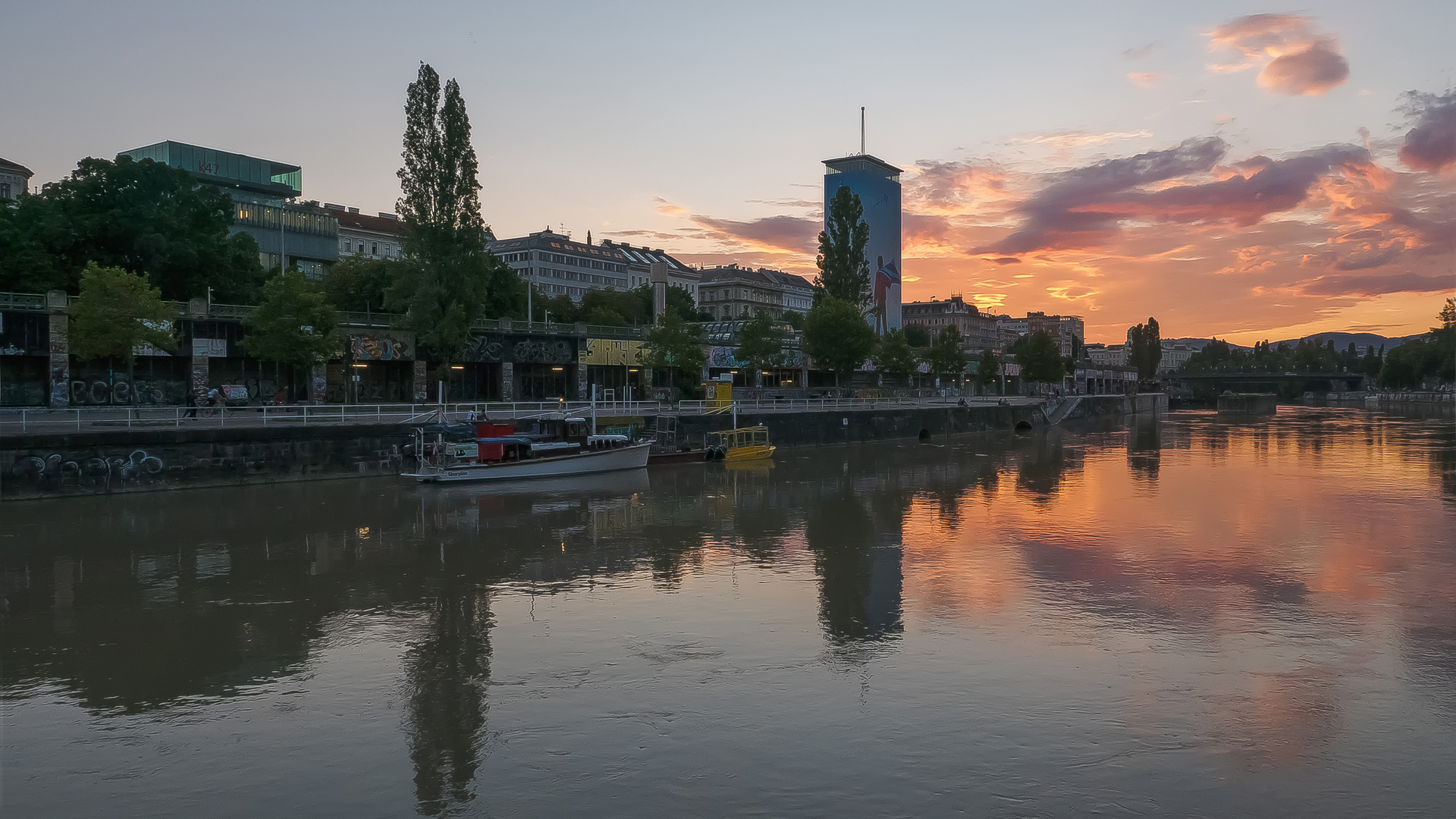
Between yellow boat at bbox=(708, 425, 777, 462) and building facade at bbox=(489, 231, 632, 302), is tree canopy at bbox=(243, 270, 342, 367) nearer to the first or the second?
yellow boat at bbox=(708, 425, 777, 462)

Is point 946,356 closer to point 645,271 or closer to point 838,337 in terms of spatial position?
point 838,337

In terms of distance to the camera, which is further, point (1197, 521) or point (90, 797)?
point (1197, 521)

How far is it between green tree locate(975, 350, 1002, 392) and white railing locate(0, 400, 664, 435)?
8564cm

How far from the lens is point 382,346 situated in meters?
61.0

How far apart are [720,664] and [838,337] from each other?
69277 mm

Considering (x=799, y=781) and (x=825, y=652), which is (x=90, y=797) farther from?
(x=825, y=652)

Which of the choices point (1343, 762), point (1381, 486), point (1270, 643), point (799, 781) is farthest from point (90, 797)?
point (1381, 486)

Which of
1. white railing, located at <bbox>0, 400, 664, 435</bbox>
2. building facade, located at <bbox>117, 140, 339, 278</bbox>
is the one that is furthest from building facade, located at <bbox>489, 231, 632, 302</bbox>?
white railing, located at <bbox>0, 400, 664, 435</bbox>

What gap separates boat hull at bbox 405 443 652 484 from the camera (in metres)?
39.8

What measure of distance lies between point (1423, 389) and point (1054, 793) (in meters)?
234

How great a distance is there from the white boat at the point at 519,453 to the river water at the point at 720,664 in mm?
7665

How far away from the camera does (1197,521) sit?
31391 mm

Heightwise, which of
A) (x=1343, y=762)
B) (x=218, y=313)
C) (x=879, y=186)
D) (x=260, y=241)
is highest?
(x=879, y=186)

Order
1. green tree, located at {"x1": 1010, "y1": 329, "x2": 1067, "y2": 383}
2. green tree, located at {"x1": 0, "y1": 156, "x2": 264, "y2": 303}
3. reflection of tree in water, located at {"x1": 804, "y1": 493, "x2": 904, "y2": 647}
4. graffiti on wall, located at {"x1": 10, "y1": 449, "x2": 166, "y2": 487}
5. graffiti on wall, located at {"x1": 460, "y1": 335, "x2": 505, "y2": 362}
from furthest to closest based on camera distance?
green tree, located at {"x1": 1010, "y1": 329, "x2": 1067, "y2": 383}, graffiti on wall, located at {"x1": 460, "y1": 335, "x2": 505, "y2": 362}, green tree, located at {"x1": 0, "y1": 156, "x2": 264, "y2": 303}, graffiti on wall, located at {"x1": 10, "y1": 449, "x2": 166, "y2": 487}, reflection of tree in water, located at {"x1": 804, "y1": 493, "x2": 904, "y2": 647}
